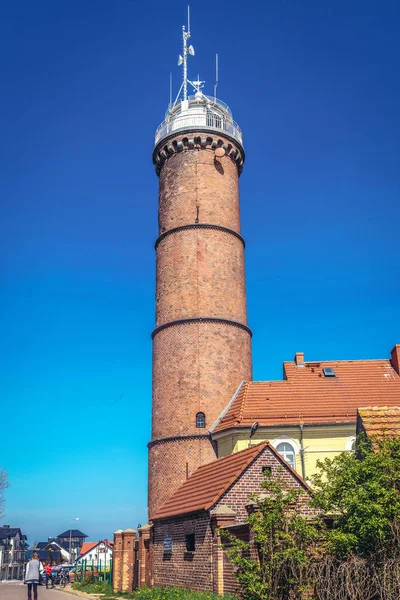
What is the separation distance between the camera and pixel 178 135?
2989 centimetres

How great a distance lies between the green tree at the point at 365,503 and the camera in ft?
33.2

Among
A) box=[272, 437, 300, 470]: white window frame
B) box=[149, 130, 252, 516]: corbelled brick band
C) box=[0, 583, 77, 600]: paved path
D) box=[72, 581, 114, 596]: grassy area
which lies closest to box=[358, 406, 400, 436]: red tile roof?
box=[272, 437, 300, 470]: white window frame

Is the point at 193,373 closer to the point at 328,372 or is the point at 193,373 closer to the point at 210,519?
the point at 328,372

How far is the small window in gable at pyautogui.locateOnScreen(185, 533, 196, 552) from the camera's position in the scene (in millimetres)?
15071

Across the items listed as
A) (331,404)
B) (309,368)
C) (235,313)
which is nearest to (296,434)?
(331,404)

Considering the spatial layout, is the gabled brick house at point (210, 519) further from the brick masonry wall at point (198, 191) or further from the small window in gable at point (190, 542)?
the brick masonry wall at point (198, 191)

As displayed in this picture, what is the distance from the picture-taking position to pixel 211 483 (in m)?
16.4

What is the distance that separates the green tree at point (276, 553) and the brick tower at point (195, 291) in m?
13.6

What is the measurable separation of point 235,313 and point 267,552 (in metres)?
17.4

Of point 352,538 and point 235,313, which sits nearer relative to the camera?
point 352,538

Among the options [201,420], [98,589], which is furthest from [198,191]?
[98,589]

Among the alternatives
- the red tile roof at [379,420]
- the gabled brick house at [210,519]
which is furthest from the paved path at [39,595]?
the red tile roof at [379,420]

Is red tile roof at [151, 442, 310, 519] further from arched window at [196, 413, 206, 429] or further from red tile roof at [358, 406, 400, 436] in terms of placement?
arched window at [196, 413, 206, 429]

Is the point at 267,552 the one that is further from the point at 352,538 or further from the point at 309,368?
the point at 309,368
